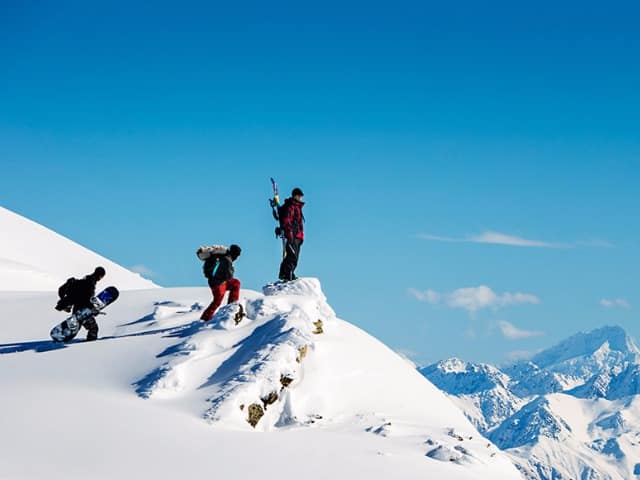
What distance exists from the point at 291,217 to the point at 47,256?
127 ft

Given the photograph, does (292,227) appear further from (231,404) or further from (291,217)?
(231,404)

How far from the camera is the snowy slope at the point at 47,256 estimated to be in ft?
149

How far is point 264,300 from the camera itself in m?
17.9

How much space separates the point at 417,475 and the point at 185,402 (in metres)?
4.37

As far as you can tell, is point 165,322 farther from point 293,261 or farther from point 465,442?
point 465,442

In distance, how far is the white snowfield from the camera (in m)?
10.9

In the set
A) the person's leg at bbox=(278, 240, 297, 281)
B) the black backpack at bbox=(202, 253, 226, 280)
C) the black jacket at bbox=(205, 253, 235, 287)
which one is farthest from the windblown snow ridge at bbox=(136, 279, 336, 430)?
the person's leg at bbox=(278, 240, 297, 281)

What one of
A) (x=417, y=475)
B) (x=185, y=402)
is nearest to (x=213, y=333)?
(x=185, y=402)

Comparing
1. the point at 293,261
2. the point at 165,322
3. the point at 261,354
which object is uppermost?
the point at 293,261

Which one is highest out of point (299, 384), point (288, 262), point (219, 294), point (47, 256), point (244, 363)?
point (47, 256)

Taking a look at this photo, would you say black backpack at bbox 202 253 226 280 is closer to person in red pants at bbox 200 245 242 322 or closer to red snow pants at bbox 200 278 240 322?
person in red pants at bbox 200 245 242 322

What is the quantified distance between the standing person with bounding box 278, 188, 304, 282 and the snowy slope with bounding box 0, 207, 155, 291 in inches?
958

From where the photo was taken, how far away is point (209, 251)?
1836cm

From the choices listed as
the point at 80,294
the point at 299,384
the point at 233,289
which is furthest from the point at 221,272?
the point at 299,384
